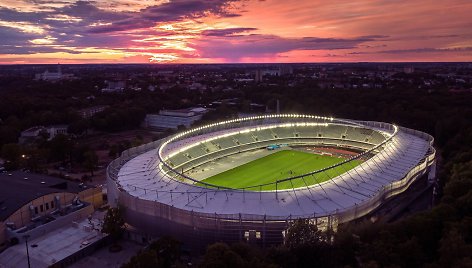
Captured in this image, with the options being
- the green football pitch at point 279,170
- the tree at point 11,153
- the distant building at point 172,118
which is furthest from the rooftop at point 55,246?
the distant building at point 172,118

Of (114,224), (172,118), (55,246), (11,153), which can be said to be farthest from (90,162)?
(172,118)

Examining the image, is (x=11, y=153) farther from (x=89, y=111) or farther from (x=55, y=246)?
(x=89, y=111)

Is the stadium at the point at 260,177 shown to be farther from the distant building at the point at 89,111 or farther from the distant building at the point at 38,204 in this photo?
the distant building at the point at 89,111

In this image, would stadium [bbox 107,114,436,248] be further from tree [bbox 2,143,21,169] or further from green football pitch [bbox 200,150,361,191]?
tree [bbox 2,143,21,169]

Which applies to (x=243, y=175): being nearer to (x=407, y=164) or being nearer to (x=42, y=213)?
(x=407, y=164)

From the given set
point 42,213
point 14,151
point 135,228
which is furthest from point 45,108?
point 135,228

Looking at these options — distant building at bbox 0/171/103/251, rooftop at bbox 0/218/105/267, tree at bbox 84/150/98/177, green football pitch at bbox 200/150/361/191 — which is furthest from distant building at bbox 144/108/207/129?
rooftop at bbox 0/218/105/267
